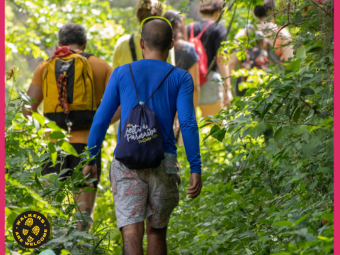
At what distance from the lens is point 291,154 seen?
2557 mm

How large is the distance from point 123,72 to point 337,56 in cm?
133

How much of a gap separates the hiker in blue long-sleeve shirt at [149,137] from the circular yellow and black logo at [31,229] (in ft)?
1.48

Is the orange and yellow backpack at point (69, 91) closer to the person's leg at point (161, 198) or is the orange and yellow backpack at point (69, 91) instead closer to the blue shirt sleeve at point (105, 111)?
the blue shirt sleeve at point (105, 111)

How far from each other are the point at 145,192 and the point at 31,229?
67cm

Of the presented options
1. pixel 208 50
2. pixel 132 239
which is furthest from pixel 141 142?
pixel 208 50

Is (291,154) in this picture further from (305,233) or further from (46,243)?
(46,243)

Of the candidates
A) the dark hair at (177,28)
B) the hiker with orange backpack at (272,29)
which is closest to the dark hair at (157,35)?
the hiker with orange backpack at (272,29)

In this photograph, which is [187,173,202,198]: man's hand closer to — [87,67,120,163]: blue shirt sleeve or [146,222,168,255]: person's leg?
[146,222,168,255]: person's leg

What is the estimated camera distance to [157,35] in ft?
9.61

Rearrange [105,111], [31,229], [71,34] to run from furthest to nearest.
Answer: [71,34], [105,111], [31,229]

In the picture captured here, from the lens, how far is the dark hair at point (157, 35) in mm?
2936

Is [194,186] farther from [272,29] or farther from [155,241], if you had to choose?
[272,29]

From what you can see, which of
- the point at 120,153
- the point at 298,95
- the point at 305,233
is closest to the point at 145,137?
the point at 120,153

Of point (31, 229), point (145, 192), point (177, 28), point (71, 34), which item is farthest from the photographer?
point (177, 28)
